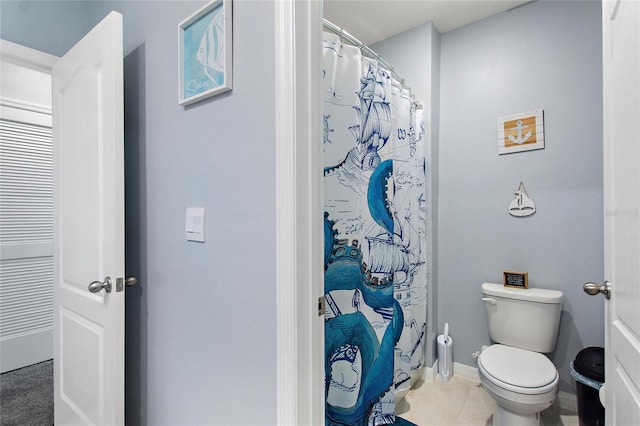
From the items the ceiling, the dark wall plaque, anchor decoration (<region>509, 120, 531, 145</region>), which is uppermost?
the ceiling

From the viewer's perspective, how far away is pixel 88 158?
1378 millimetres

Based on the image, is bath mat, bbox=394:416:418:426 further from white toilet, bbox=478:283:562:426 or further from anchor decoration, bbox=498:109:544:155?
anchor decoration, bbox=498:109:544:155

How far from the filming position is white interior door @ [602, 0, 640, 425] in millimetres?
812

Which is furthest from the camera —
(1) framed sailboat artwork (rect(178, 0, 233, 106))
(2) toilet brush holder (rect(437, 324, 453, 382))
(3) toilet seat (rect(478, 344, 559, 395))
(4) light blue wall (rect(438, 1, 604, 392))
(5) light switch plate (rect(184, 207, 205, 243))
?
(2) toilet brush holder (rect(437, 324, 453, 382))

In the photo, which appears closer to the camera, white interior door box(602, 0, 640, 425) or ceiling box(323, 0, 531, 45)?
white interior door box(602, 0, 640, 425)

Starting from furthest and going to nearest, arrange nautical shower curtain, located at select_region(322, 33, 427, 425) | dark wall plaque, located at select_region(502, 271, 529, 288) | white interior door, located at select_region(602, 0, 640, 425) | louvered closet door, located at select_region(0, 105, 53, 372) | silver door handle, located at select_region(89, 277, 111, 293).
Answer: louvered closet door, located at select_region(0, 105, 53, 372) < dark wall plaque, located at select_region(502, 271, 529, 288) < nautical shower curtain, located at select_region(322, 33, 427, 425) < silver door handle, located at select_region(89, 277, 111, 293) < white interior door, located at select_region(602, 0, 640, 425)

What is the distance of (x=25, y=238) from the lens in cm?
256

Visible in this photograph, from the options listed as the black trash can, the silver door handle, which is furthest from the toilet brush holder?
the silver door handle

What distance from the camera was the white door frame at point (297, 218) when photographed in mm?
818

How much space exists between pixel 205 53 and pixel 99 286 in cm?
96

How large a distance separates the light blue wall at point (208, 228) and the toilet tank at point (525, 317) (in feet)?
5.60

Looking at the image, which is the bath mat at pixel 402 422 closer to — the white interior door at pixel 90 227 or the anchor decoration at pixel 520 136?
the white interior door at pixel 90 227

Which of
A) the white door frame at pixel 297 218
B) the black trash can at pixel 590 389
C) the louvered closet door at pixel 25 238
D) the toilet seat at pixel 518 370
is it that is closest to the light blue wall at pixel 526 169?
the toilet seat at pixel 518 370

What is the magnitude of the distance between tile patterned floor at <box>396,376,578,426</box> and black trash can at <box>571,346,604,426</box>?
0.47 m
